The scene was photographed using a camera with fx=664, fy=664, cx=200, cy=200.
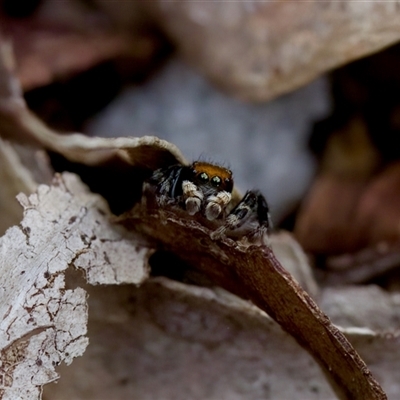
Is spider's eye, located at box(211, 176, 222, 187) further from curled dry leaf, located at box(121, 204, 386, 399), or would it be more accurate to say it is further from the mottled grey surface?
the mottled grey surface

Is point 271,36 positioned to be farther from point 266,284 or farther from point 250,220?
point 266,284

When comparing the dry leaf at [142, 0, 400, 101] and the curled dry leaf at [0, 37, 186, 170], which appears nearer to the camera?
the curled dry leaf at [0, 37, 186, 170]

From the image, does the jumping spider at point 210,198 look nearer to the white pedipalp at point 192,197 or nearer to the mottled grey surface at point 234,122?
the white pedipalp at point 192,197

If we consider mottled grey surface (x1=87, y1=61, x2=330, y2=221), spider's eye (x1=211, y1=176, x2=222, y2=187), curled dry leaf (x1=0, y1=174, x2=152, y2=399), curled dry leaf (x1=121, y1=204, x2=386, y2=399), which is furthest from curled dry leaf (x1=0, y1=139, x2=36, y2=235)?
mottled grey surface (x1=87, y1=61, x2=330, y2=221)

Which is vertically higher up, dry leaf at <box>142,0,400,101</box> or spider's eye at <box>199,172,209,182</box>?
dry leaf at <box>142,0,400,101</box>

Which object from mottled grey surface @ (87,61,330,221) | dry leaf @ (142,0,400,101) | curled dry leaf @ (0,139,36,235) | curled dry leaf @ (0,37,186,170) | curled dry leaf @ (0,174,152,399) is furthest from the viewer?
mottled grey surface @ (87,61,330,221)

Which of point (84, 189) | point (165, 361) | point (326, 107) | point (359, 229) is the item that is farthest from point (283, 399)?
point (326, 107)

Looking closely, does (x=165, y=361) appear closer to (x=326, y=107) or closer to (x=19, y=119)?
(x=19, y=119)
